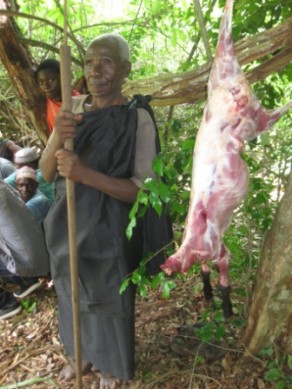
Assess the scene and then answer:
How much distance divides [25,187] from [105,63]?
185 cm

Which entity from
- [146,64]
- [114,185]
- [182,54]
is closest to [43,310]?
[114,185]

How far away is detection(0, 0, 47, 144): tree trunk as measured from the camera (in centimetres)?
302

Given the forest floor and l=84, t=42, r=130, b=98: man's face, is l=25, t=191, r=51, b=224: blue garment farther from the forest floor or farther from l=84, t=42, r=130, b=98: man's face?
l=84, t=42, r=130, b=98: man's face

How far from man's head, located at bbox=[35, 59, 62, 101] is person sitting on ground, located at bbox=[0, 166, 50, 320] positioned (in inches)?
28.5

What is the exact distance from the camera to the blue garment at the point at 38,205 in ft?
11.3

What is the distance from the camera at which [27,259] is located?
132 inches

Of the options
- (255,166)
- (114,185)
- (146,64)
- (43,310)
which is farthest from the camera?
(146,64)

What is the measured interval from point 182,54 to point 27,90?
3343 millimetres

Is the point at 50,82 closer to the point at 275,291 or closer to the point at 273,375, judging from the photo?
the point at 275,291

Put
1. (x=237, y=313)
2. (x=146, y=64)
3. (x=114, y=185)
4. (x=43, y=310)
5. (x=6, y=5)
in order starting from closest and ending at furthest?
1. (x=114, y=185)
2. (x=237, y=313)
3. (x=6, y=5)
4. (x=43, y=310)
5. (x=146, y=64)

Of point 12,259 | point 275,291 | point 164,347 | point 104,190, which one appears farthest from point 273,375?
point 12,259

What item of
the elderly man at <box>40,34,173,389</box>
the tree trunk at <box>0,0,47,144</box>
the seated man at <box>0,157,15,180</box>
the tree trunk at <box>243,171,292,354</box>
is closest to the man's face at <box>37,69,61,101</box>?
the tree trunk at <box>0,0,47,144</box>

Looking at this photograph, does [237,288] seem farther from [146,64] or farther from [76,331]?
[146,64]

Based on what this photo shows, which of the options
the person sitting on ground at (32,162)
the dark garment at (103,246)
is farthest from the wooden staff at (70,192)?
the person sitting on ground at (32,162)
